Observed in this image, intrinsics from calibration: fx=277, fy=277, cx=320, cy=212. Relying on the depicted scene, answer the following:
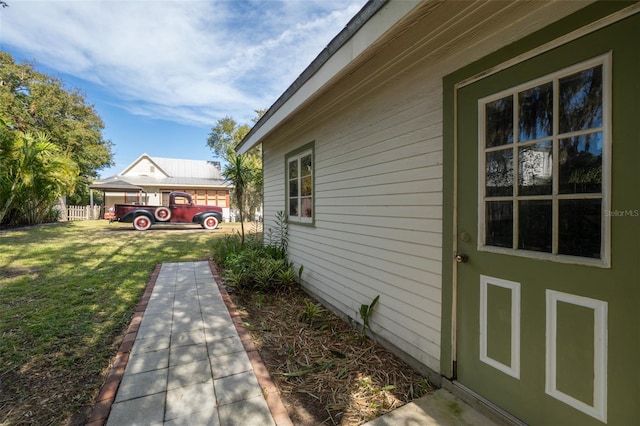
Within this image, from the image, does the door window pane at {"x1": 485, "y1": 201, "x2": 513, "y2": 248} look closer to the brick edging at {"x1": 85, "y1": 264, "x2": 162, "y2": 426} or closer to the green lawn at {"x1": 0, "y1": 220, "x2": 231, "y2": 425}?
the brick edging at {"x1": 85, "y1": 264, "x2": 162, "y2": 426}

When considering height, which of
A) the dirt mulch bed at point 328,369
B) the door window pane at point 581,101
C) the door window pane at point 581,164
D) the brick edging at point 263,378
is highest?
the door window pane at point 581,101

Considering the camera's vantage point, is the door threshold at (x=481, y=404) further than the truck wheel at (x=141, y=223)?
No

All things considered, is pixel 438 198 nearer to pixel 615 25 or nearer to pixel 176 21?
pixel 615 25

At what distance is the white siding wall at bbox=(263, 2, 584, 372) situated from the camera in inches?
79.4

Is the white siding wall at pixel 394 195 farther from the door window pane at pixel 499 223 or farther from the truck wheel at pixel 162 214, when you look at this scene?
the truck wheel at pixel 162 214

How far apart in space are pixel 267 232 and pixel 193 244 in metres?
4.09

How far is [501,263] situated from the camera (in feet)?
5.37

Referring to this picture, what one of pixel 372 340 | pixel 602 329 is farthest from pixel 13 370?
pixel 602 329

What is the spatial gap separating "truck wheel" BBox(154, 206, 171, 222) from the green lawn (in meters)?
5.89

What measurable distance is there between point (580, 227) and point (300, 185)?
3573mm

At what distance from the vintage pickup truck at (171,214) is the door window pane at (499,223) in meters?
13.4

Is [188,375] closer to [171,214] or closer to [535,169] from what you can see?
[535,169]

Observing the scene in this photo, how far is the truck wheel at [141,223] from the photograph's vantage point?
12.2 meters

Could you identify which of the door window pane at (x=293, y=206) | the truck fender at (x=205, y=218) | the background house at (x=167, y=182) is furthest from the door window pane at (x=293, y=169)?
the background house at (x=167, y=182)
